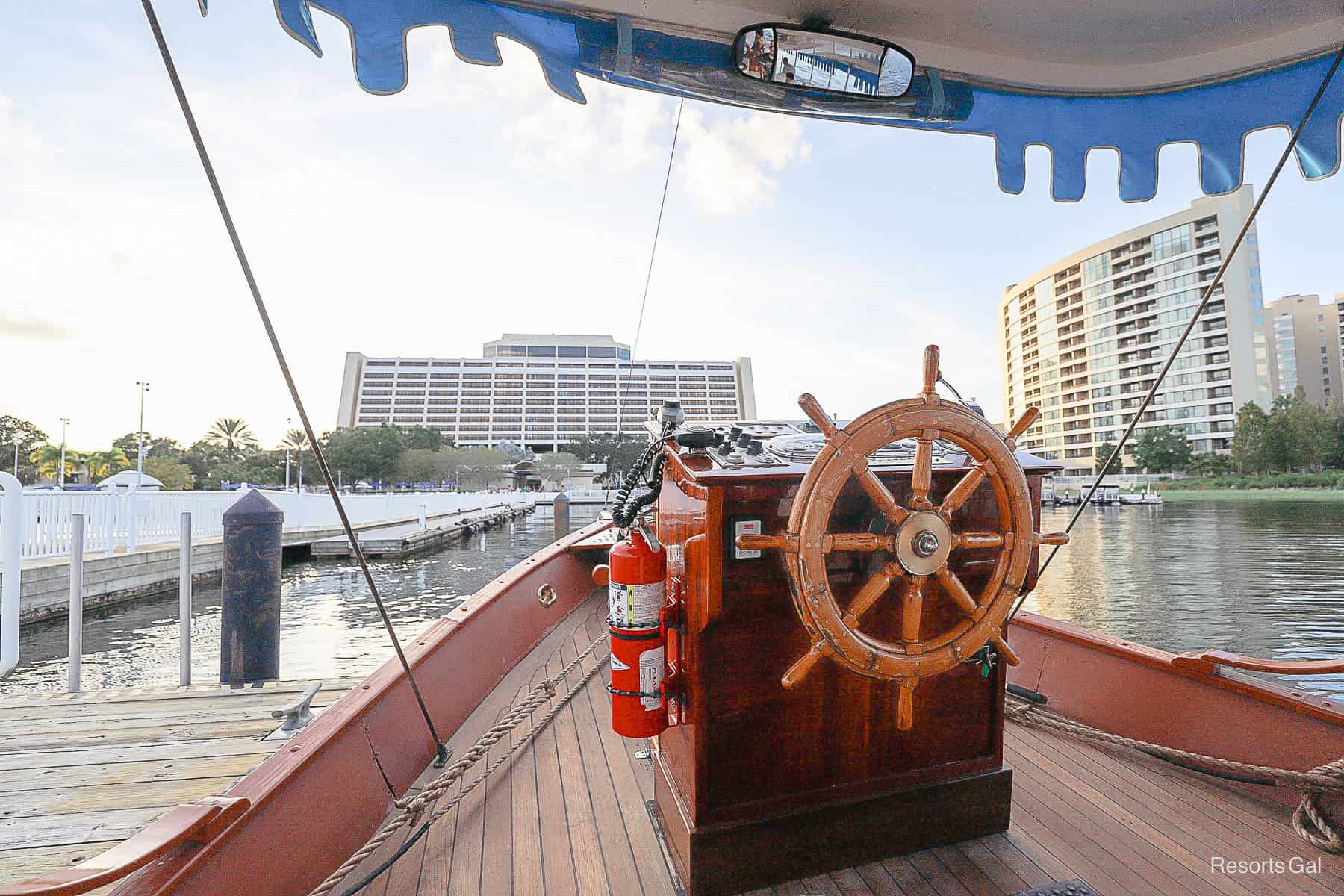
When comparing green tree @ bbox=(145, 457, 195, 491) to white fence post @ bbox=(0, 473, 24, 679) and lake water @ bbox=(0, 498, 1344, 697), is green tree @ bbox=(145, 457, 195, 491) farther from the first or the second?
white fence post @ bbox=(0, 473, 24, 679)

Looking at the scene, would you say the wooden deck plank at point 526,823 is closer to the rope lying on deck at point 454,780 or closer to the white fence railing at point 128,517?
the rope lying on deck at point 454,780

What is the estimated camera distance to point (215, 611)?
7277mm

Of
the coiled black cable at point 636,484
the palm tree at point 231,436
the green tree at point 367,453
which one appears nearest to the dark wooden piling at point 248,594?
the coiled black cable at point 636,484

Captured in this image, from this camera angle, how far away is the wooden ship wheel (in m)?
0.98

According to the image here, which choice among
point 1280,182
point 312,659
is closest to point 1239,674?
point 1280,182

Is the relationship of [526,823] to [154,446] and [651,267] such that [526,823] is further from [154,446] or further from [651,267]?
[154,446]

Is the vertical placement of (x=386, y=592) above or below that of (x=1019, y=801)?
below

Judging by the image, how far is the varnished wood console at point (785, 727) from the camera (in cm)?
107

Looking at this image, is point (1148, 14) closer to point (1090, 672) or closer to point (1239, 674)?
point (1239, 674)

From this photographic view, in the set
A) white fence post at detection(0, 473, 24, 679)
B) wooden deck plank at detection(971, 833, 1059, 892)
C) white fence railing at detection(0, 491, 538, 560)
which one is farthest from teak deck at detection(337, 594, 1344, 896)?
white fence railing at detection(0, 491, 538, 560)

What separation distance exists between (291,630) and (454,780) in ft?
20.9

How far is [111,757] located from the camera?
1841 millimetres

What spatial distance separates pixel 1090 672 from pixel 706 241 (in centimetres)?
390

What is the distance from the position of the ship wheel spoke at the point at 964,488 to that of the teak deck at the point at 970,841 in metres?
0.68
